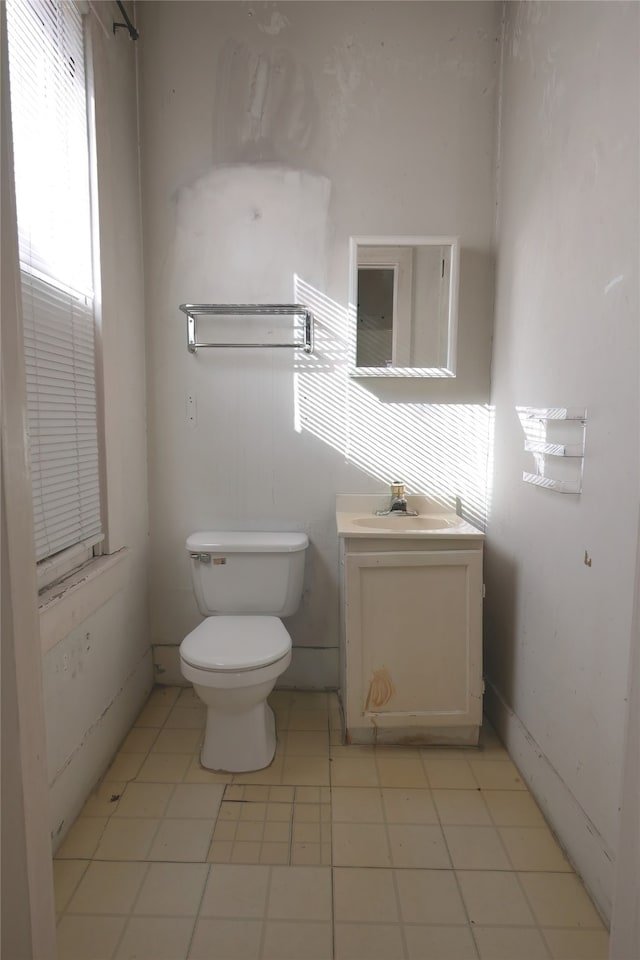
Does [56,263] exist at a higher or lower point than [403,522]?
higher

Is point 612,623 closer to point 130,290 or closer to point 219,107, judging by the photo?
point 130,290

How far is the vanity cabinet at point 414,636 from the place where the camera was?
177cm

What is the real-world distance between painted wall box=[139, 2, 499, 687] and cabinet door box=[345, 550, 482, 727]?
431mm

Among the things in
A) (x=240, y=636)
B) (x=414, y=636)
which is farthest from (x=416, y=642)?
(x=240, y=636)

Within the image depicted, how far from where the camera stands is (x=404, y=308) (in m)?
1.99

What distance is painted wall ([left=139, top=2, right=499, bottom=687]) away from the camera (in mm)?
1960

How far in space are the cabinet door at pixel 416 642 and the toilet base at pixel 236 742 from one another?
1.03 ft

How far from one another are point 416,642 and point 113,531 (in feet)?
3.64

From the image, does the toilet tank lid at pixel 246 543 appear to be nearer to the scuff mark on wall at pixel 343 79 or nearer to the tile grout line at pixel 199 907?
the tile grout line at pixel 199 907

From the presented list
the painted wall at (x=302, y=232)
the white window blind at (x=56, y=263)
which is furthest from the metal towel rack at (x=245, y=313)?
the white window blind at (x=56, y=263)

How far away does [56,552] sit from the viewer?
4.84 feet

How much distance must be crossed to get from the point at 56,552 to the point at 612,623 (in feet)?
4.78

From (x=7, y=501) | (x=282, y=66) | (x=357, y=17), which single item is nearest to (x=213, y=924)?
(x=7, y=501)

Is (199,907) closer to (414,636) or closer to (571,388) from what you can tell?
(414,636)
